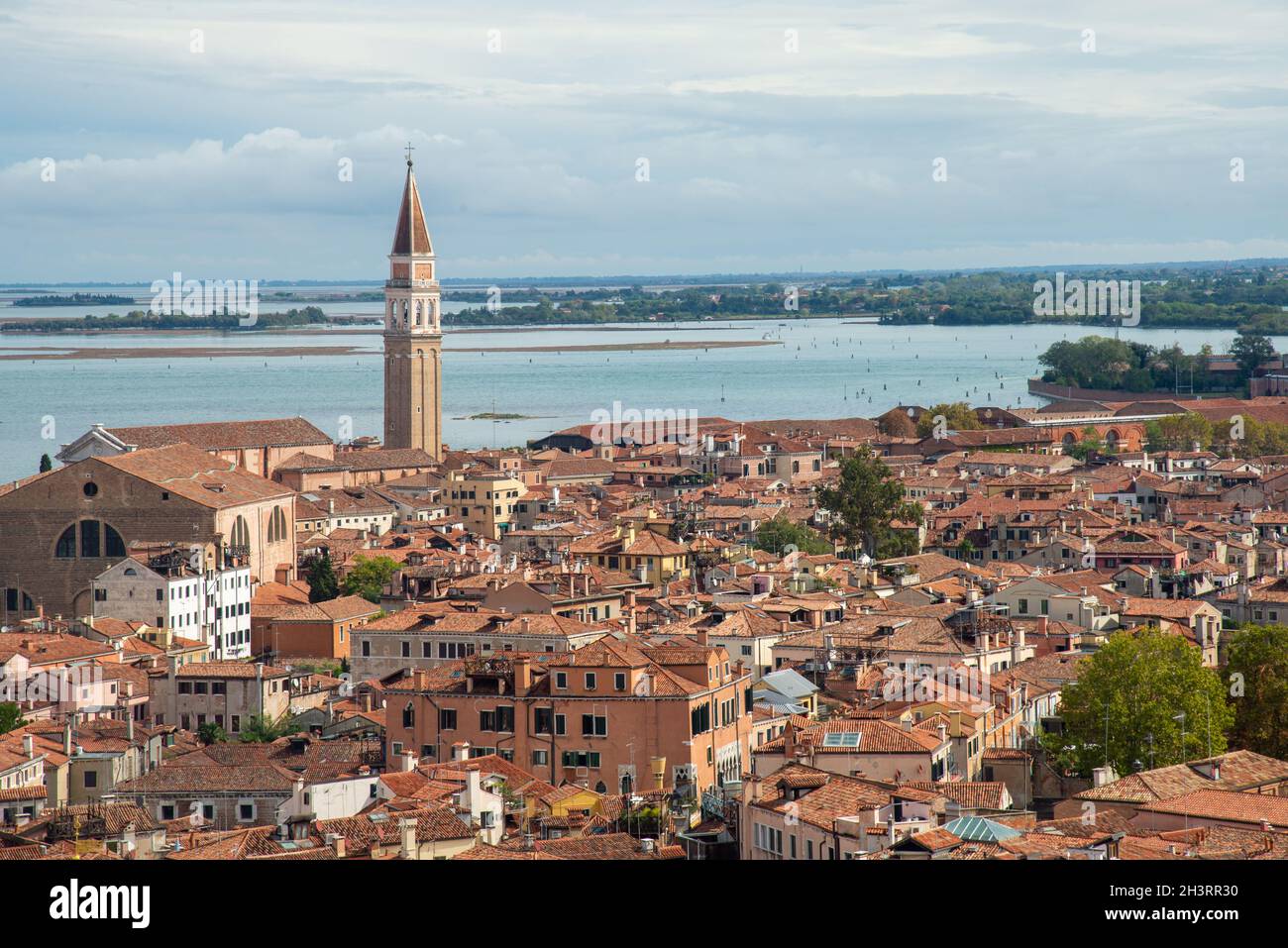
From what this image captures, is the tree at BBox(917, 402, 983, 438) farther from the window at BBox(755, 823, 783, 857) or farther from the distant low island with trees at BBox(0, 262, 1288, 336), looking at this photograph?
the distant low island with trees at BBox(0, 262, 1288, 336)

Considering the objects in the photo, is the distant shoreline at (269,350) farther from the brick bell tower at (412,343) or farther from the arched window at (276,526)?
the arched window at (276,526)


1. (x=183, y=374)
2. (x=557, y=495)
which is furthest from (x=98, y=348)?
(x=557, y=495)

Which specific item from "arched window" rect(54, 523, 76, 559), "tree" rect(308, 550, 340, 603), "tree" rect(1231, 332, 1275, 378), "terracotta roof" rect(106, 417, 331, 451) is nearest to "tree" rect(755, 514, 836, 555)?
"tree" rect(308, 550, 340, 603)

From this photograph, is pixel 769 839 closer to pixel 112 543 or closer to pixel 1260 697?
pixel 1260 697

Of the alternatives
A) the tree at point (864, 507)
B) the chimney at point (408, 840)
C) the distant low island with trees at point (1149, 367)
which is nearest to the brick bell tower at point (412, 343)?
the tree at point (864, 507)

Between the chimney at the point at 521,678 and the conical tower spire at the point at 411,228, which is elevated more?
the conical tower spire at the point at 411,228

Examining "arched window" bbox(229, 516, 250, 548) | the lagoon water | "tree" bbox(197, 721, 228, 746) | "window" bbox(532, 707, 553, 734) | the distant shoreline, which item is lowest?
the lagoon water

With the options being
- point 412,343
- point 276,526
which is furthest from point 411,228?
point 276,526
